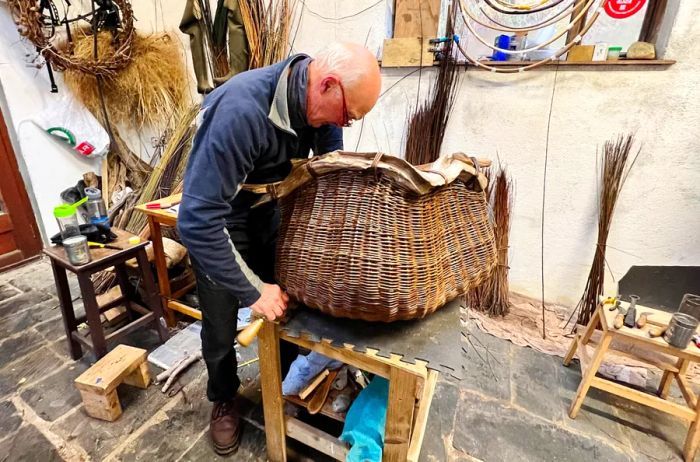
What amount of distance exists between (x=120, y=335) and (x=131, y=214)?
120 cm

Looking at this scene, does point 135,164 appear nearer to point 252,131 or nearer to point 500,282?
point 252,131

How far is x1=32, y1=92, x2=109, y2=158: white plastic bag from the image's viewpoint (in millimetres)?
2600

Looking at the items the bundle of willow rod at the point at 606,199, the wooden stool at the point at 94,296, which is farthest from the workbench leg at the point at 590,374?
the wooden stool at the point at 94,296

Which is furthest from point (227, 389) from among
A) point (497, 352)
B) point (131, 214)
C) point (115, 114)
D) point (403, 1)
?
point (115, 114)

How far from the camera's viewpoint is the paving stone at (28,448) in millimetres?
1336

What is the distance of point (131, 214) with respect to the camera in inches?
105

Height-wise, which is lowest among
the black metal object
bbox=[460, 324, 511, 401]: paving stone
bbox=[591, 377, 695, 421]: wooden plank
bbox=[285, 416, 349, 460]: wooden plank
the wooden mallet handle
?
bbox=[460, 324, 511, 401]: paving stone

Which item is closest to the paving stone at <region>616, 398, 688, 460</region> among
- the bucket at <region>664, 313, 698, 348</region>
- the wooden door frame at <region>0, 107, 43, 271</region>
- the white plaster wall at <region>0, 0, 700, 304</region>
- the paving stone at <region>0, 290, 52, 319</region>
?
the bucket at <region>664, 313, 698, 348</region>

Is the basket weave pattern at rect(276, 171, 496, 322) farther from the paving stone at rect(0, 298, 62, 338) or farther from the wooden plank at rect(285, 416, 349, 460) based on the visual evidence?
the paving stone at rect(0, 298, 62, 338)

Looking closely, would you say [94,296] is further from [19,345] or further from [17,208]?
[17,208]

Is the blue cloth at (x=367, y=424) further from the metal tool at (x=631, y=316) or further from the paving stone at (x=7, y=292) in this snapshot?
the paving stone at (x=7, y=292)

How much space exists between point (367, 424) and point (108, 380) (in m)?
1.10

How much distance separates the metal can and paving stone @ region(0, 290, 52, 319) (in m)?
1.10

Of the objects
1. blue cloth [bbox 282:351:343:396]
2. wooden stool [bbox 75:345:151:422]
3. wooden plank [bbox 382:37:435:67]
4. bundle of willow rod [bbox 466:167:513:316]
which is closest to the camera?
blue cloth [bbox 282:351:343:396]
